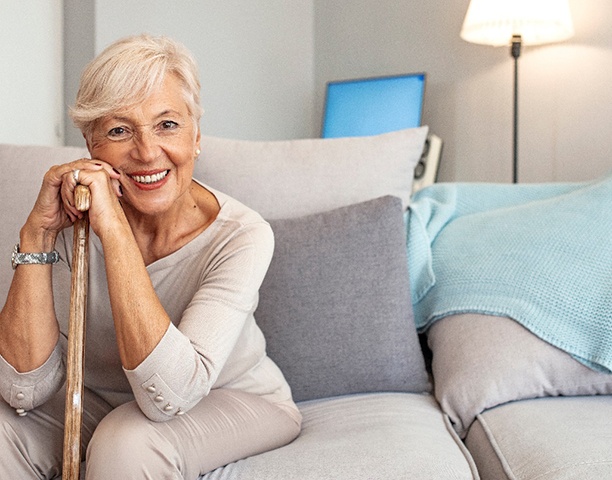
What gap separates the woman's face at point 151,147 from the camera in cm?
146

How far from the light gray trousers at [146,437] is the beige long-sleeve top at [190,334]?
3cm

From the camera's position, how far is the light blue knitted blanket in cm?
169

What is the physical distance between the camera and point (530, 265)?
70.5 inches

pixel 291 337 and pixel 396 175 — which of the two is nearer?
pixel 291 337

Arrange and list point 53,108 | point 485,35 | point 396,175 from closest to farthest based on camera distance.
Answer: point 396,175 < point 485,35 < point 53,108

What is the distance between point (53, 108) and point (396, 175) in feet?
7.04

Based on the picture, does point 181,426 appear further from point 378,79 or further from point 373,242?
point 378,79

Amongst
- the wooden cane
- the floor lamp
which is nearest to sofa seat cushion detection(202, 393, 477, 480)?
the wooden cane

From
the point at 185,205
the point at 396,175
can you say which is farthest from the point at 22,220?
the point at 396,175

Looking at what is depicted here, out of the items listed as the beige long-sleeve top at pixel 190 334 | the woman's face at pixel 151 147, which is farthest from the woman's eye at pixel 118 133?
the beige long-sleeve top at pixel 190 334

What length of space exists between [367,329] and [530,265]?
38cm

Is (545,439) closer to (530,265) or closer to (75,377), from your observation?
(530,265)

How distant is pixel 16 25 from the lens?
3.20 meters

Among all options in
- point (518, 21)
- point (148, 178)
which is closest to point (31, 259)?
point (148, 178)
